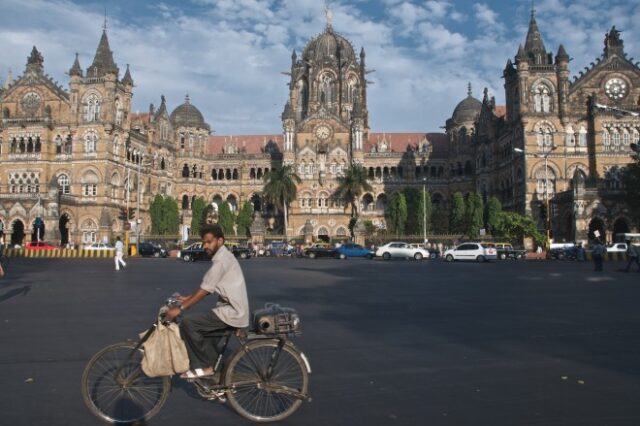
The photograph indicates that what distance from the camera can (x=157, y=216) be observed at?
64500 millimetres

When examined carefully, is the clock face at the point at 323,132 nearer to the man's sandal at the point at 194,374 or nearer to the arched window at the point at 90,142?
the arched window at the point at 90,142

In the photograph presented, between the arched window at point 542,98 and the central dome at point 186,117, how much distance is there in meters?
44.2

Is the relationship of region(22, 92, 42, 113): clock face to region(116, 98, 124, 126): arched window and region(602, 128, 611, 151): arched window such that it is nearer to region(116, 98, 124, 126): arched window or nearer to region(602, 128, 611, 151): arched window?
region(116, 98, 124, 126): arched window

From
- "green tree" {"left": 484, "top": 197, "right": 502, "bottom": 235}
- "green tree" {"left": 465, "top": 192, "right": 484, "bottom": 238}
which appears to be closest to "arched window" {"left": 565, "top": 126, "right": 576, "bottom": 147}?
"green tree" {"left": 484, "top": 197, "right": 502, "bottom": 235}

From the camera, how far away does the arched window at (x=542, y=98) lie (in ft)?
190

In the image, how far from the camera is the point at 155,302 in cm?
1500

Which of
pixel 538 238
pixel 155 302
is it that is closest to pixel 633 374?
pixel 155 302

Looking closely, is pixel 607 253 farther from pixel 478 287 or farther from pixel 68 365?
pixel 68 365

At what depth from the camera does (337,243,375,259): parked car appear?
47562mm

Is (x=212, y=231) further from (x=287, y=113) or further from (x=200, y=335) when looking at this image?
(x=287, y=113)

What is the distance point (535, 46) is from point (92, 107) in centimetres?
4824

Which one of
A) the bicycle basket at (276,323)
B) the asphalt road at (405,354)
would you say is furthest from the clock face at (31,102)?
the bicycle basket at (276,323)

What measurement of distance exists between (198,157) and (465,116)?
36.8 meters

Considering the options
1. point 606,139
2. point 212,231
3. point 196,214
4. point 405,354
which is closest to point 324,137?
point 196,214
